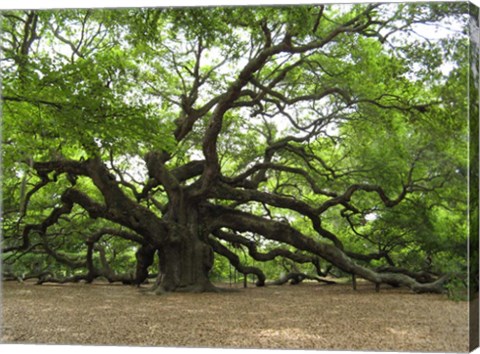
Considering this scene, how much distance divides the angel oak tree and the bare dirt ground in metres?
0.63

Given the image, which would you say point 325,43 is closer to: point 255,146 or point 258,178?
point 255,146

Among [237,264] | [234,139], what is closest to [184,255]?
[237,264]

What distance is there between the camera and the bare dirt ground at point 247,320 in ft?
16.2

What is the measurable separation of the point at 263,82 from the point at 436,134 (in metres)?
2.44

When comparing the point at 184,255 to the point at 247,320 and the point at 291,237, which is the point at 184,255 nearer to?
the point at 291,237

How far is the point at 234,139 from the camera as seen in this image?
8328 millimetres

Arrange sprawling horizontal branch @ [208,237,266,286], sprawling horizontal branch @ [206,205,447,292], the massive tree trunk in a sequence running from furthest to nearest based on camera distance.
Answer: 1. the massive tree trunk
2. sprawling horizontal branch @ [208,237,266,286]
3. sprawling horizontal branch @ [206,205,447,292]

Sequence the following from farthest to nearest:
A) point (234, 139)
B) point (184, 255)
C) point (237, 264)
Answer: point (184, 255), point (234, 139), point (237, 264)

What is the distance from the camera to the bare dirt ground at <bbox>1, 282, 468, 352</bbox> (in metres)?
4.95

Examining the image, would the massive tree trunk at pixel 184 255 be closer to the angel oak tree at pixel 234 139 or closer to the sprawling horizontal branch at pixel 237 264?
the angel oak tree at pixel 234 139

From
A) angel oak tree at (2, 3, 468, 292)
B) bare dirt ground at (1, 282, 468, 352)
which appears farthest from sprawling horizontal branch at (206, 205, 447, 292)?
bare dirt ground at (1, 282, 468, 352)

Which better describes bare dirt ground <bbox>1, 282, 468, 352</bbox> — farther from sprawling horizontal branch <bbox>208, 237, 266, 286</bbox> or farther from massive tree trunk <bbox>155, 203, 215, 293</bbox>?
massive tree trunk <bbox>155, 203, 215, 293</bbox>

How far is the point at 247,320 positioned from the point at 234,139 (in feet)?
10.7

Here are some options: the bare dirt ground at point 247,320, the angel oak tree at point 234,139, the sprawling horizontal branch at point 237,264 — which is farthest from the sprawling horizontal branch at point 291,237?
the sprawling horizontal branch at point 237,264
